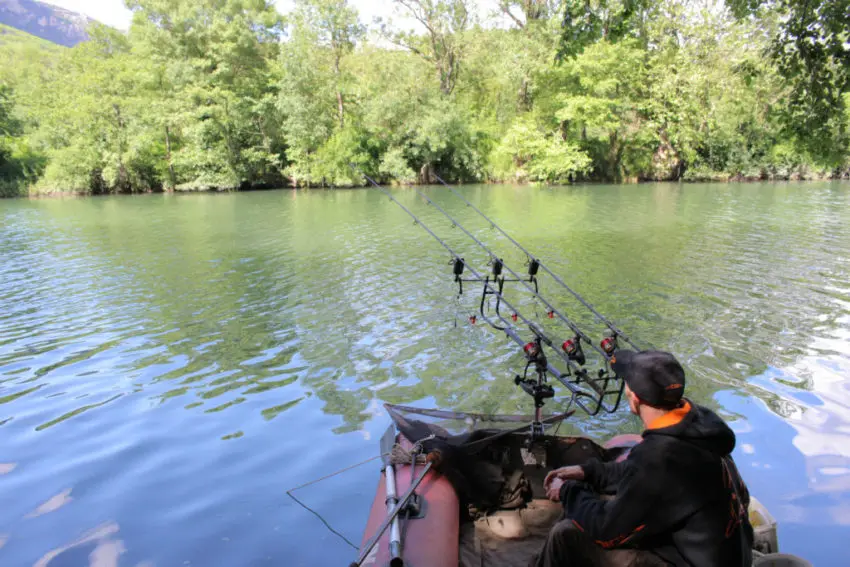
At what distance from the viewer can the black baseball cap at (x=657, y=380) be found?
2133 millimetres

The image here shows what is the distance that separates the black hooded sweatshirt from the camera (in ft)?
6.56

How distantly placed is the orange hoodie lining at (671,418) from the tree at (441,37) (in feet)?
134

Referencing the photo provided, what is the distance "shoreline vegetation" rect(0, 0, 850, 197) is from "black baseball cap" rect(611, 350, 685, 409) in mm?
36483

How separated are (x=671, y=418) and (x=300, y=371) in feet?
18.1

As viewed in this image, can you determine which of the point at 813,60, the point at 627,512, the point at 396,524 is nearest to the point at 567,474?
the point at 627,512

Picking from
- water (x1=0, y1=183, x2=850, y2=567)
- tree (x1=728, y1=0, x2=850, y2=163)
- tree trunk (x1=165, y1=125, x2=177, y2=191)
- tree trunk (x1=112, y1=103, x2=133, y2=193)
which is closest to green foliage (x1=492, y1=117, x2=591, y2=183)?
water (x1=0, y1=183, x2=850, y2=567)

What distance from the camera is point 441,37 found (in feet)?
129

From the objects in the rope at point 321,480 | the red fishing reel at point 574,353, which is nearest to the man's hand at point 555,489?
the rope at point 321,480

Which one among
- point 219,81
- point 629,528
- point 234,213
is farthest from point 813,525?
point 219,81

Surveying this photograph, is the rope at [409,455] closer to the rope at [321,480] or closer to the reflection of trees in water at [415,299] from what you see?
the rope at [321,480]

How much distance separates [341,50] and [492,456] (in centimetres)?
4116

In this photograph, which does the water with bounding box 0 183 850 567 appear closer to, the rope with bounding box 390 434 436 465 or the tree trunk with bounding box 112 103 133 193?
the rope with bounding box 390 434 436 465

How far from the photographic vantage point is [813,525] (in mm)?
3916

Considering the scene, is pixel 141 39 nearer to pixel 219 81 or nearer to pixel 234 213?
pixel 219 81
